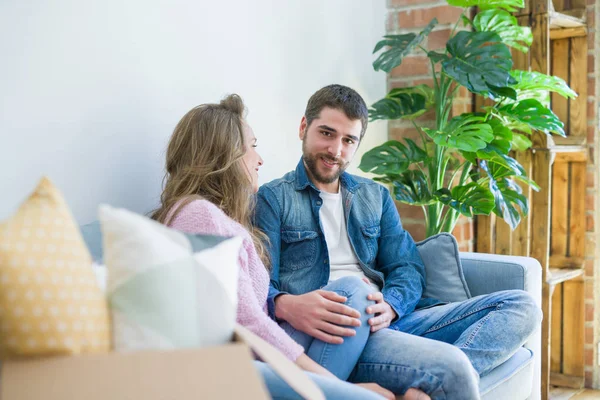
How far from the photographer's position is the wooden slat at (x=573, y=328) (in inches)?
131

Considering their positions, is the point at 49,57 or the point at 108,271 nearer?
the point at 108,271

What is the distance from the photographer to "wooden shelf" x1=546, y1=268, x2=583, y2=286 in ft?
10.0

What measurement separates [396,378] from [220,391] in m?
0.87

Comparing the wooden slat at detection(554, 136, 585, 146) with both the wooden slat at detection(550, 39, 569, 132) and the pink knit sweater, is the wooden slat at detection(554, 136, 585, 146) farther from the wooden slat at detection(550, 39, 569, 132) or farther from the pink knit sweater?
the pink knit sweater

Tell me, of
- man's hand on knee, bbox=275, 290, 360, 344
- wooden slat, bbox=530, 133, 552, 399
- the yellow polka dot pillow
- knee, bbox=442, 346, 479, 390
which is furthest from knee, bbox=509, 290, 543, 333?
the yellow polka dot pillow

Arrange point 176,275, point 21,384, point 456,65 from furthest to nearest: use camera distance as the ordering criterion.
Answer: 1. point 456,65
2. point 176,275
3. point 21,384

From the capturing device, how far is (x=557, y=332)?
3.40 metres

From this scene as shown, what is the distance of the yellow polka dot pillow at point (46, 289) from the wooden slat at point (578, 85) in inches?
112

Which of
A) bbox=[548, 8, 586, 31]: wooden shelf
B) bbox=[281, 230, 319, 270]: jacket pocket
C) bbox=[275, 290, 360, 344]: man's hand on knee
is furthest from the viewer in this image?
bbox=[548, 8, 586, 31]: wooden shelf

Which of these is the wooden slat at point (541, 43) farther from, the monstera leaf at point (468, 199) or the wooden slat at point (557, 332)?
the wooden slat at point (557, 332)

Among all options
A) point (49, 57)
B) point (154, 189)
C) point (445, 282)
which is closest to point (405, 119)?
point (445, 282)

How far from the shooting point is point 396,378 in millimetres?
1694

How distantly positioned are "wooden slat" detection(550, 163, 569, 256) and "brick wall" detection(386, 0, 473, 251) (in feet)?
1.91

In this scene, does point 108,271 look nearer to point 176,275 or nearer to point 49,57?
point 176,275
